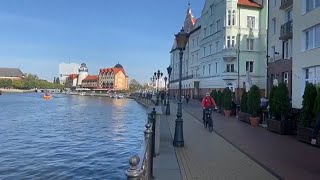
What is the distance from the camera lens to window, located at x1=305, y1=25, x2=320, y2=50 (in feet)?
76.9

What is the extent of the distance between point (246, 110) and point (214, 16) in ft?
110

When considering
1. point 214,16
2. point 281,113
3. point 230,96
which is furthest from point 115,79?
point 281,113

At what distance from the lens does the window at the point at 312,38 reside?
2344cm

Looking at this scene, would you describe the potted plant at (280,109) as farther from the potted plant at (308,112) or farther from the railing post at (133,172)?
the railing post at (133,172)

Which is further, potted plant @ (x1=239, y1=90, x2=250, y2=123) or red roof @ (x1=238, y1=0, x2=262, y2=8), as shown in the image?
red roof @ (x1=238, y1=0, x2=262, y2=8)

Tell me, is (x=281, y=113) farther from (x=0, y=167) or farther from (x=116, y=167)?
(x=0, y=167)

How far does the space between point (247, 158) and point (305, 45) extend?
52.4ft

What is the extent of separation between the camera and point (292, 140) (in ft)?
50.7

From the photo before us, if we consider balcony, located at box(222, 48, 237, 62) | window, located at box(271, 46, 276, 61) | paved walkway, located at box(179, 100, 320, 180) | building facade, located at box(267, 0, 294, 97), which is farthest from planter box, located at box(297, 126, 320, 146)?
balcony, located at box(222, 48, 237, 62)

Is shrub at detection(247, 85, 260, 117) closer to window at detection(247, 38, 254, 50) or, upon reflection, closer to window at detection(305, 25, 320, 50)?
window at detection(305, 25, 320, 50)

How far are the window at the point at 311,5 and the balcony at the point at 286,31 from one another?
29.4 feet

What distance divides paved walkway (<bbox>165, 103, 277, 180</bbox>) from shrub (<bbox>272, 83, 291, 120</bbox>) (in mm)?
4394

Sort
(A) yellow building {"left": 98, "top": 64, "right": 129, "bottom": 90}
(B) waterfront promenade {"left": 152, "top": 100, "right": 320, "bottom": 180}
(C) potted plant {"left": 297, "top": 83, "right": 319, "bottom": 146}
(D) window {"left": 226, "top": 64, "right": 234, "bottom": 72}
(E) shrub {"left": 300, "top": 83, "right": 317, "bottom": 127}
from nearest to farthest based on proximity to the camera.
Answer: (B) waterfront promenade {"left": 152, "top": 100, "right": 320, "bottom": 180} → (C) potted plant {"left": 297, "top": 83, "right": 319, "bottom": 146} → (E) shrub {"left": 300, "top": 83, "right": 317, "bottom": 127} → (D) window {"left": 226, "top": 64, "right": 234, "bottom": 72} → (A) yellow building {"left": 98, "top": 64, "right": 129, "bottom": 90}

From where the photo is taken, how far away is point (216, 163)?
10.3 m
